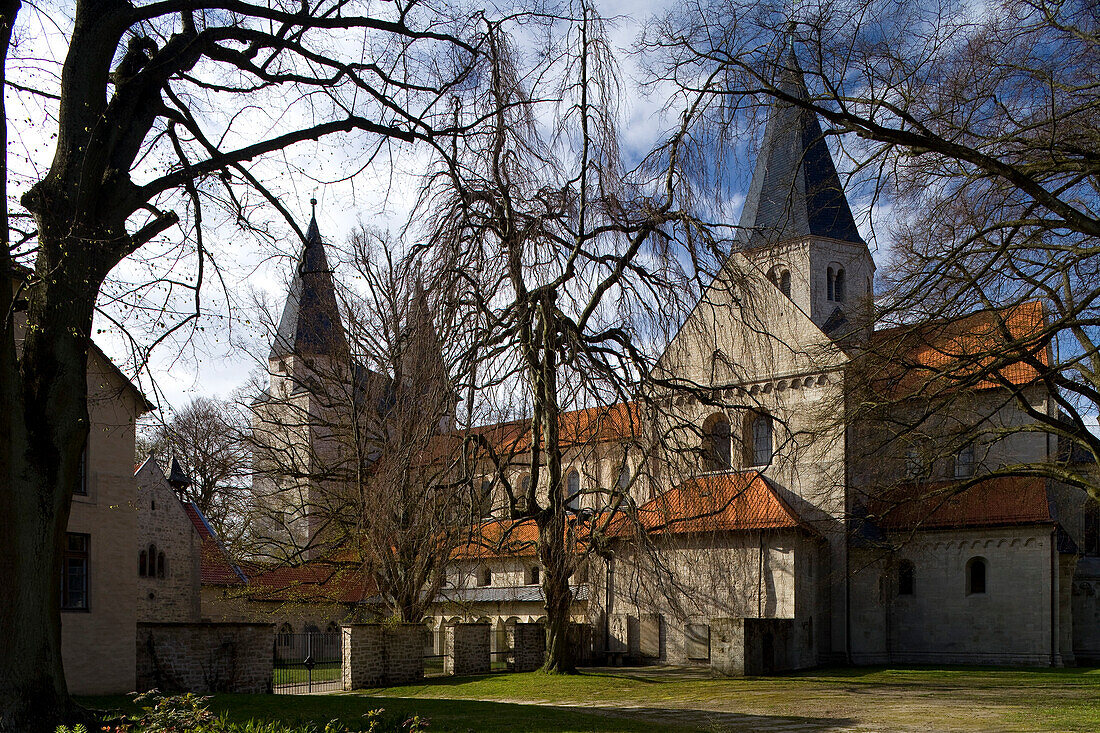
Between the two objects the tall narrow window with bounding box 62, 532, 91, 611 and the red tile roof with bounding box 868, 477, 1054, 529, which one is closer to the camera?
the tall narrow window with bounding box 62, 532, 91, 611

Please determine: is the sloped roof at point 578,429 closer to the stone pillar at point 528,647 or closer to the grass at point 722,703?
the grass at point 722,703

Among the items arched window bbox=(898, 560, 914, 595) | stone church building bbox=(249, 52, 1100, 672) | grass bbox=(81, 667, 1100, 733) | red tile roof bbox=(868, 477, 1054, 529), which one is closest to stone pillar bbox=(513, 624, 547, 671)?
stone church building bbox=(249, 52, 1100, 672)

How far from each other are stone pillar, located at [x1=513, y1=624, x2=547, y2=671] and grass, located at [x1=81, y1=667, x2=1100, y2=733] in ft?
7.73

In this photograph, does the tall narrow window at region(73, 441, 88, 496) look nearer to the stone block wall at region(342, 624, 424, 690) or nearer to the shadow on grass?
the shadow on grass

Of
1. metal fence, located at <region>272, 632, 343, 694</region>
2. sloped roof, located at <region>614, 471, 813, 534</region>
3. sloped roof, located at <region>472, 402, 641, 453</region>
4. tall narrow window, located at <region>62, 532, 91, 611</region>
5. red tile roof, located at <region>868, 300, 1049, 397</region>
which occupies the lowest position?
metal fence, located at <region>272, 632, 343, 694</region>

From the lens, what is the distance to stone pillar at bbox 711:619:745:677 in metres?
22.8

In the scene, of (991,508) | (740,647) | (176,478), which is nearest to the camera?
(740,647)

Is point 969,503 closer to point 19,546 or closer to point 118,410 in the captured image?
point 118,410

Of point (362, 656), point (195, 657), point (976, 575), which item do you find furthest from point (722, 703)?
point (976, 575)

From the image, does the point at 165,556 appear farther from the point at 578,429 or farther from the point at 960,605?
the point at 960,605

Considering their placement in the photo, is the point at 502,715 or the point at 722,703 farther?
the point at 722,703

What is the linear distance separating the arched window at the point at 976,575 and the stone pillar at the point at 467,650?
50.7ft

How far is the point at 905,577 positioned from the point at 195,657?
22.1 m

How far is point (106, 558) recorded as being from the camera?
19141 mm
